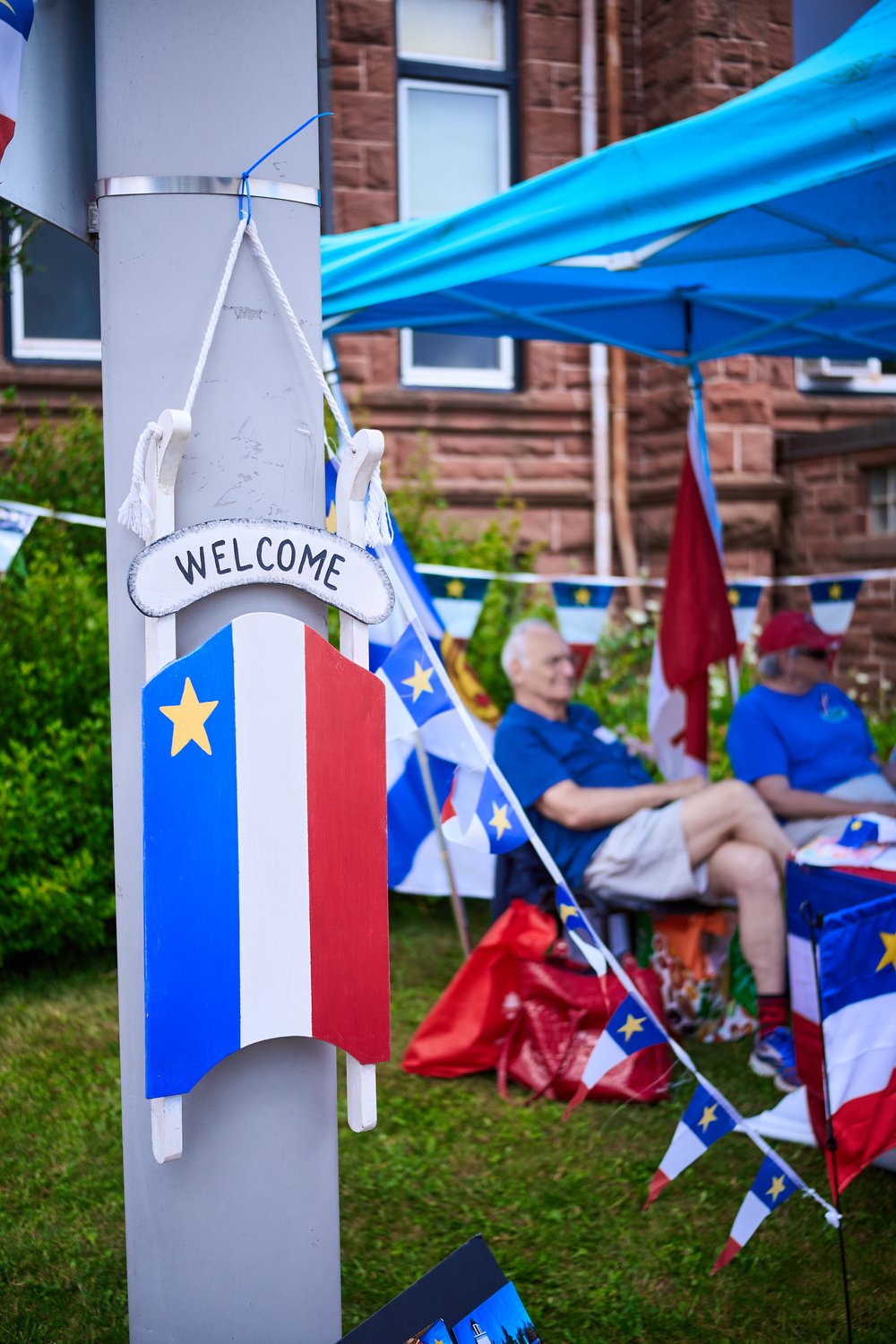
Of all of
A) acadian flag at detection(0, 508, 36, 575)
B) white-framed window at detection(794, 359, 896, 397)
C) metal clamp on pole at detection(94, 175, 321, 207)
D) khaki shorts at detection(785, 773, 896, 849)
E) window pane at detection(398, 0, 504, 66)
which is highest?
window pane at detection(398, 0, 504, 66)

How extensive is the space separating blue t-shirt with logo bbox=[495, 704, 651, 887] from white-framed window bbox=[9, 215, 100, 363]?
12.8 feet

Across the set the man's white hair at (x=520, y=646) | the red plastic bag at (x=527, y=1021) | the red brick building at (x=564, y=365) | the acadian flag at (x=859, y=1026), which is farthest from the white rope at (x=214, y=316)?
the red brick building at (x=564, y=365)

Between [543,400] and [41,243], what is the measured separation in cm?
291

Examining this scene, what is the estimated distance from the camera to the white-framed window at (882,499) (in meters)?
7.16

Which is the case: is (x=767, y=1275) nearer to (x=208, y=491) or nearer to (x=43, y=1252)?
(x=43, y=1252)

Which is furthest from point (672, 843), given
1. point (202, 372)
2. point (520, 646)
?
point (202, 372)

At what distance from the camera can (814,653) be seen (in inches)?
188

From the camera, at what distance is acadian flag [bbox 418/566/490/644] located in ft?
17.2

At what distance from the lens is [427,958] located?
499cm

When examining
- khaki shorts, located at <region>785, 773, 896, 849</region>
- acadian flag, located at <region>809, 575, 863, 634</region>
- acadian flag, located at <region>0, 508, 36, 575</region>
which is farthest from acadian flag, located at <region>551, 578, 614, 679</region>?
acadian flag, located at <region>0, 508, 36, 575</region>

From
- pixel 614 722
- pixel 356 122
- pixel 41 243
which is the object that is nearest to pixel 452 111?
pixel 356 122

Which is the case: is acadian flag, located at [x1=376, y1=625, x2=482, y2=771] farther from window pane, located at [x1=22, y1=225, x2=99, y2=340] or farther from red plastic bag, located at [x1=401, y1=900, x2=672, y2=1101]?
window pane, located at [x1=22, y1=225, x2=99, y2=340]

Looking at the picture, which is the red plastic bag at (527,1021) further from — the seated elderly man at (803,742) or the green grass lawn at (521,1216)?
the seated elderly man at (803,742)

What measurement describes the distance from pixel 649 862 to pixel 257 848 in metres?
2.35
